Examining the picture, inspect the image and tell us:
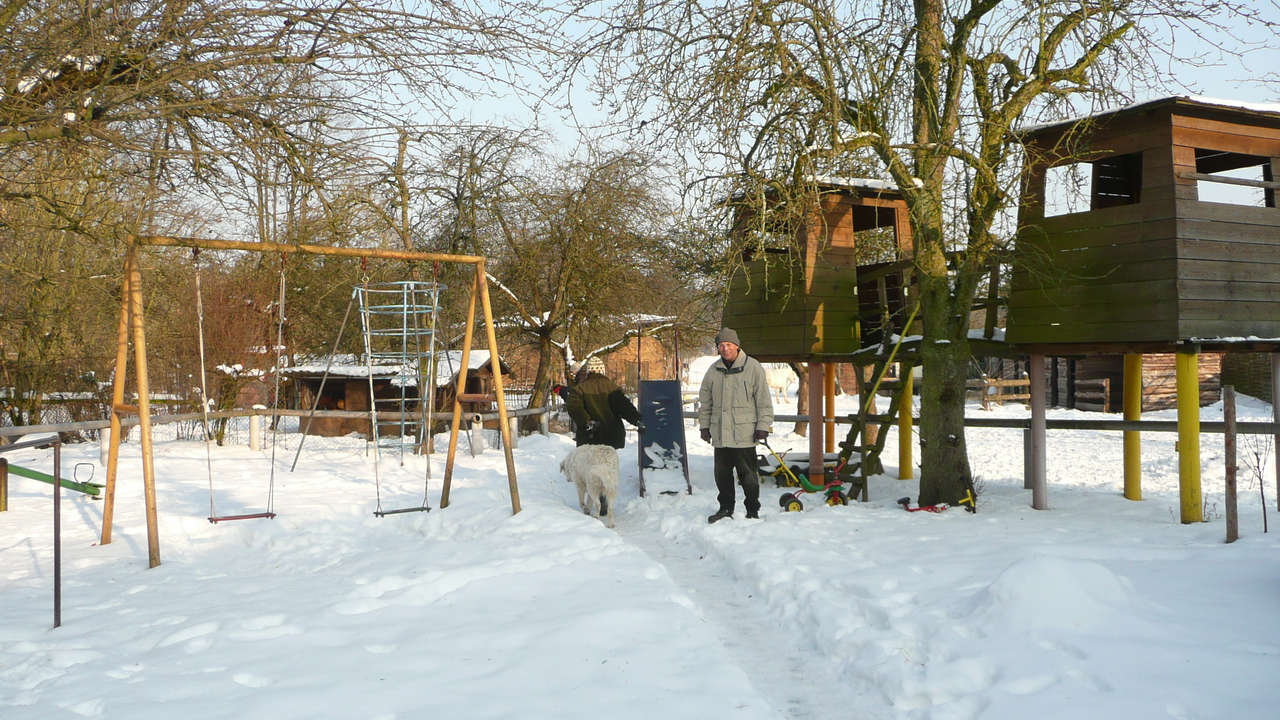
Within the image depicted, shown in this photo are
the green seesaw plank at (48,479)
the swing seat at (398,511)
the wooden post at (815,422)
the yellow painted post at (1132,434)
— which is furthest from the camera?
the wooden post at (815,422)

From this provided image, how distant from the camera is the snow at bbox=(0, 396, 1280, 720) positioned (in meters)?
3.74

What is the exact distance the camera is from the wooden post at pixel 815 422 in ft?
35.4

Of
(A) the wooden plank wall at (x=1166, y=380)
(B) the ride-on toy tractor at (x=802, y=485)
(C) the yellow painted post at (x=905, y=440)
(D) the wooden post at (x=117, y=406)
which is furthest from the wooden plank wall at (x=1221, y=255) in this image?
(A) the wooden plank wall at (x=1166, y=380)

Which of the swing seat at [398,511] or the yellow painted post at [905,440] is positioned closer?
the swing seat at [398,511]

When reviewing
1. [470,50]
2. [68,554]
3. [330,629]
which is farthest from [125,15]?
[68,554]

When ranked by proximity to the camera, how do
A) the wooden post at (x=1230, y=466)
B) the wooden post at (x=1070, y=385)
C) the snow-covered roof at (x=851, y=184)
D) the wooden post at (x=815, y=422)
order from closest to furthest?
1. the wooden post at (x=1230, y=466)
2. the snow-covered roof at (x=851, y=184)
3. the wooden post at (x=815, y=422)
4. the wooden post at (x=1070, y=385)

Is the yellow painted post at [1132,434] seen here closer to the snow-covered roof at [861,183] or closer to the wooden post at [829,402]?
the snow-covered roof at [861,183]

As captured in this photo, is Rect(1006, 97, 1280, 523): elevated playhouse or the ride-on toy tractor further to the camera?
the ride-on toy tractor

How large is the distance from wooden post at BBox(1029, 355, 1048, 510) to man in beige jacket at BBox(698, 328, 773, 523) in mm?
3173

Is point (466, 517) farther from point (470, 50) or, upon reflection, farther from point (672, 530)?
point (470, 50)

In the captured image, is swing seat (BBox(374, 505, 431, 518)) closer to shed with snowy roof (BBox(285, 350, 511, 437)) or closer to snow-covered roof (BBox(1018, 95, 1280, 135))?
snow-covered roof (BBox(1018, 95, 1280, 135))

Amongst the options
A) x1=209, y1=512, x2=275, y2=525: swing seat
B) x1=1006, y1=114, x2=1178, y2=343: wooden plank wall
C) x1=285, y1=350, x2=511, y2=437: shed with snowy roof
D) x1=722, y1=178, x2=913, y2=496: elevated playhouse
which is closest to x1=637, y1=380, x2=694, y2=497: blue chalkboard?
x1=722, y1=178, x2=913, y2=496: elevated playhouse

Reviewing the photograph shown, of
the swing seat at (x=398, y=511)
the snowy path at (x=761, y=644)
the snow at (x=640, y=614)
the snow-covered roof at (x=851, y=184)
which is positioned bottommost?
the snowy path at (x=761, y=644)

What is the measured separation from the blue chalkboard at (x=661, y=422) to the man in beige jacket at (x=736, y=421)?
2390 mm
